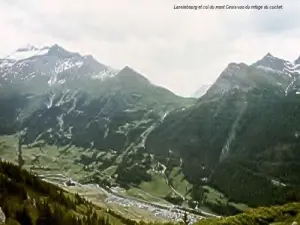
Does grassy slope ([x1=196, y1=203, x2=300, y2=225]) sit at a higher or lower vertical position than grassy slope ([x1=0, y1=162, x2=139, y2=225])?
higher

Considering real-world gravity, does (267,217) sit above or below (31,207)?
→ above

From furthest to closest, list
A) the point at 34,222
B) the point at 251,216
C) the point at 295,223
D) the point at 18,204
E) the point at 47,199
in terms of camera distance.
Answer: the point at 47,199 → the point at 18,204 → the point at 34,222 → the point at 251,216 → the point at 295,223

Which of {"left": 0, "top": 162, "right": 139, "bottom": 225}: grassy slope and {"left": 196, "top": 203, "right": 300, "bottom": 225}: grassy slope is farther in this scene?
{"left": 0, "top": 162, "right": 139, "bottom": 225}: grassy slope

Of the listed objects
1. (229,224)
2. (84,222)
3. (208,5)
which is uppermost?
(208,5)

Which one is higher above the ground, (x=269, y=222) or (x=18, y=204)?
(x=269, y=222)

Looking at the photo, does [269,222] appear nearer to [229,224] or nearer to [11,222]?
[229,224]

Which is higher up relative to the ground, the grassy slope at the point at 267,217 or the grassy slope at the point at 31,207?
the grassy slope at the point at 267,217

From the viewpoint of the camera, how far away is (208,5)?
110 m

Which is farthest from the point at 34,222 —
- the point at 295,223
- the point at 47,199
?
the point at 295,223

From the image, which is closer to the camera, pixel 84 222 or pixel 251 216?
pixel 251 216

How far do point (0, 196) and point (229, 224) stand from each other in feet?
332

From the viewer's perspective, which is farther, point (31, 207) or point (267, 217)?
point (31, 207)

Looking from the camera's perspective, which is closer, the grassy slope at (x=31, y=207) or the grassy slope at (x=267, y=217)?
the grassy slope at (x=267, y=217)

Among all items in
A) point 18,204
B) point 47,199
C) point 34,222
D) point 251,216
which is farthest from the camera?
point 47,199
